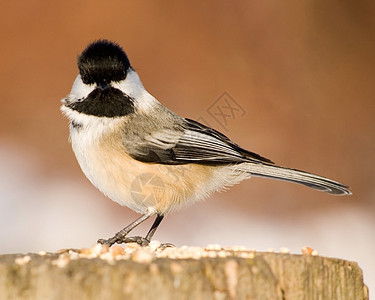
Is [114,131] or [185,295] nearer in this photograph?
[185,295]

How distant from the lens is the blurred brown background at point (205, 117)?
326 centimetres

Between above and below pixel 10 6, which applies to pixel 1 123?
below

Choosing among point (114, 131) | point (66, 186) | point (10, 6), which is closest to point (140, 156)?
point (114, 131)

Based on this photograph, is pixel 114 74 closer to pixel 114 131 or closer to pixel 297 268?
pixel 114 131

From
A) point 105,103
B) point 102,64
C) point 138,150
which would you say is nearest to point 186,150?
point 138,150

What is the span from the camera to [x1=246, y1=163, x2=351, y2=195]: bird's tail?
2.26 m

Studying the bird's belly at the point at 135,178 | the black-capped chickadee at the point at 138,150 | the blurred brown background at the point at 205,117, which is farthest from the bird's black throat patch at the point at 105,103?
the blurred brown background at the point at 205,117

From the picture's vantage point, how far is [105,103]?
2.32 meters

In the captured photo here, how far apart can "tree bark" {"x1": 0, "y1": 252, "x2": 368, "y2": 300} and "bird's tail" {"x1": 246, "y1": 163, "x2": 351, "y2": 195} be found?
1.01 m

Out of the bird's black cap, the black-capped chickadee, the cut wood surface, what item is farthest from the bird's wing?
the cut wood surface

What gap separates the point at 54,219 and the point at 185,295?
7.66 ft

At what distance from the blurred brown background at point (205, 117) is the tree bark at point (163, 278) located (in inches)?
74.2

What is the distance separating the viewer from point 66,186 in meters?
3.25

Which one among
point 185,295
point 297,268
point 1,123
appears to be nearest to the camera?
point 185,295
